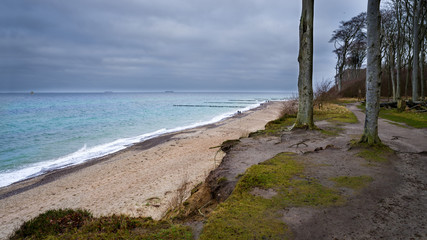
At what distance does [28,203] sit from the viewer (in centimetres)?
647

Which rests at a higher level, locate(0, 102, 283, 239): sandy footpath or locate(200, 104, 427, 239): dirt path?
locate(200, 104, 427, 239): dirt path

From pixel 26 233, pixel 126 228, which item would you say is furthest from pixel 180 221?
pixel 26 233

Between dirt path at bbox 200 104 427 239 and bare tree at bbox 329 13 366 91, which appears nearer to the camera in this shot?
dirt path at bbox 200 104 427 239

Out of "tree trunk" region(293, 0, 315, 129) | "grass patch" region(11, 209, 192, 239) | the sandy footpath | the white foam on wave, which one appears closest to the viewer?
"grass patch" region(11, 209, 192, 239)

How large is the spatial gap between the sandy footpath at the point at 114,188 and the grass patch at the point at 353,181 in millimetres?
2811

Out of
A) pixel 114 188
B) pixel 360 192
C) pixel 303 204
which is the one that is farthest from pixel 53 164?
pixel 360 192

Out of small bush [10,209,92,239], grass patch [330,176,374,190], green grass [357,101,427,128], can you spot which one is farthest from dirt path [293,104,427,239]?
green grass [357,101,427,128]

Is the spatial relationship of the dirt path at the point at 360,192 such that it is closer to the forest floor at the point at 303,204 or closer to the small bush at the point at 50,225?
the forest floor at the point at 303,204

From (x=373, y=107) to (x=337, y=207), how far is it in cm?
430

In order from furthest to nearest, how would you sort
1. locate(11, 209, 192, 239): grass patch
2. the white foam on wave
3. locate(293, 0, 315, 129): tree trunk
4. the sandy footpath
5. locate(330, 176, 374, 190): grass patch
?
locate(293, 0, 315, 129): tree trunk < the white foam on wave < the sandy footpath < locate(330, 176, 374, 190): grass patch < locate(11, 209, 192, 239): grass patch

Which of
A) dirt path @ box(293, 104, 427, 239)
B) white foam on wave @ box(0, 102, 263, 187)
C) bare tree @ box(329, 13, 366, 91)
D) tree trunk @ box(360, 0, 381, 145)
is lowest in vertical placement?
white foam on wave @ box(0, 102, 263, 187)

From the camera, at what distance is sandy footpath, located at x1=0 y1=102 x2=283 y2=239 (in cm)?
547

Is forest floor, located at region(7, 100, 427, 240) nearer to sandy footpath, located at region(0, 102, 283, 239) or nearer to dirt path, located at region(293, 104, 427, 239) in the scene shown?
dirt path, located at region(293, 104, 427, 239)

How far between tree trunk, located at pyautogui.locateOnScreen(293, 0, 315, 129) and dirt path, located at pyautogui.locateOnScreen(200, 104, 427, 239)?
2.84 metres
